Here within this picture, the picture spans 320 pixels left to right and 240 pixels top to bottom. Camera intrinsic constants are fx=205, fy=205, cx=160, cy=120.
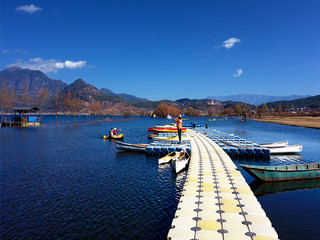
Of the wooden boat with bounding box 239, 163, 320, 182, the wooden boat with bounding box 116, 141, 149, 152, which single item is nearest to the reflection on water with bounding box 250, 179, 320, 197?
the wooden boat with bounding box 239, 163, 320, 182

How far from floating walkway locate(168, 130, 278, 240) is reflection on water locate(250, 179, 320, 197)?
3402mm

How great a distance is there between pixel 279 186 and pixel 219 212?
13638 millimetres

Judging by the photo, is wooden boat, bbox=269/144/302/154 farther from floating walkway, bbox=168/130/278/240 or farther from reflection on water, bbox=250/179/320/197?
floating walkway, bbox=168/130/278/240

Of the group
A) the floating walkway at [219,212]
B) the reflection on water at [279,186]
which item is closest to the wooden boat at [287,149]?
the reflection on water at [279,186]

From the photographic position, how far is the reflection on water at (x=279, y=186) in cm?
2090

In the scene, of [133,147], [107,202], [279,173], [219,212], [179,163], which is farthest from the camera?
[133,147]

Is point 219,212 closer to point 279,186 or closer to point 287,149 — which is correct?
point 279,186

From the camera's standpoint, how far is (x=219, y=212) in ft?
39.7

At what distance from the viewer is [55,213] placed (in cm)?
1677

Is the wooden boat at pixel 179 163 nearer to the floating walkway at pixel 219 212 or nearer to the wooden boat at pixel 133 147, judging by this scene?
the floating walkway at pixel 219 212

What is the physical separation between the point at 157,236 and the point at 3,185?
66.0ft

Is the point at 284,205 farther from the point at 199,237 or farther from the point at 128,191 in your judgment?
the point at 128,191

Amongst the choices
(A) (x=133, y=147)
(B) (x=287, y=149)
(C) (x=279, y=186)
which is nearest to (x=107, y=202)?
(C) (x=279, y=186)

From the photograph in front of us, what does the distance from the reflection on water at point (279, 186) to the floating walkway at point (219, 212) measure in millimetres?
3402
